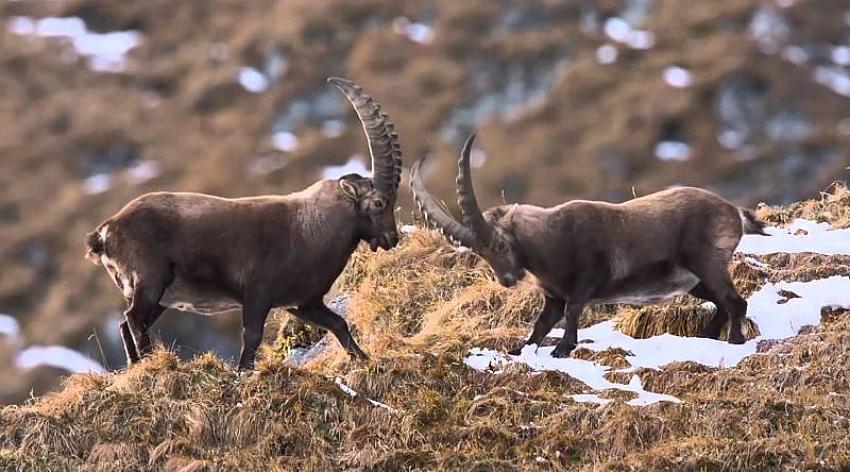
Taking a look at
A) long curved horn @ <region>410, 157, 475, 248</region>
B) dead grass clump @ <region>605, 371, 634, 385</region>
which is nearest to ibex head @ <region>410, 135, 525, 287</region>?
long curved horn @ <region>410, 157, 475, 248</region>

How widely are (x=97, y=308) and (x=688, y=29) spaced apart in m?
45.5

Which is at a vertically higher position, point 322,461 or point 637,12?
point 322,461

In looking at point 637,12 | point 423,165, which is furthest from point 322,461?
point 637,12

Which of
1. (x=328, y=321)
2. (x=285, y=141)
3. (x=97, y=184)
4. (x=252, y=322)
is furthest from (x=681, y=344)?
(x=97, y=184)

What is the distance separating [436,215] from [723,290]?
280cm

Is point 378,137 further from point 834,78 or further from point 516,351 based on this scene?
point 834,78

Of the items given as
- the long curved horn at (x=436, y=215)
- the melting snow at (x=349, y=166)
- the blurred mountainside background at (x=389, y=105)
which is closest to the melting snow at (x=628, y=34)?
the blurred mountainside background at (x=389, y=105)

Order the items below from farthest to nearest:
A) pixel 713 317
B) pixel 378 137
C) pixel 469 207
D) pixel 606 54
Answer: pixel 606 54 < pixel 713 317 < pixel 469 207 < pixel 378 137

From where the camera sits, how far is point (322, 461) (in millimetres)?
9445

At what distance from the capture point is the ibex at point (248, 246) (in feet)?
35.4

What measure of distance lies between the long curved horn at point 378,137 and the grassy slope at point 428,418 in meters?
1.60

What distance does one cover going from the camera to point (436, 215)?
38.1 feet

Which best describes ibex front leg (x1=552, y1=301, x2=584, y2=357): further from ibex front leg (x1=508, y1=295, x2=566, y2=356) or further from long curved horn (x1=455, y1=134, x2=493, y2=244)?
long curved horn (x1=455, y1=134, x2=493, y2=244)

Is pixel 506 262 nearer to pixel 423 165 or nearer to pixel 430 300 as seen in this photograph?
pixel 423 165
